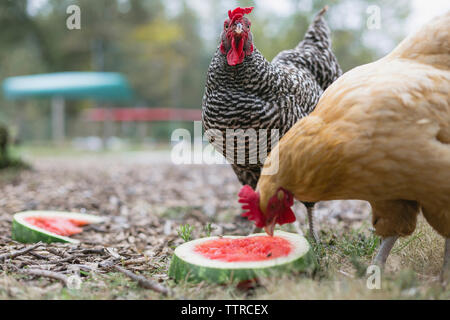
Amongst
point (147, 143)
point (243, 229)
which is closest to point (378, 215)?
point (243, 229)

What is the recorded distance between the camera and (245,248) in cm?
211

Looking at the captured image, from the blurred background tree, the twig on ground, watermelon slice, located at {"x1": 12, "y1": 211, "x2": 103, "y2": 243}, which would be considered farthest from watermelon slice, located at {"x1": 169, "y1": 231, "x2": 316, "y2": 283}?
the blurred background tree

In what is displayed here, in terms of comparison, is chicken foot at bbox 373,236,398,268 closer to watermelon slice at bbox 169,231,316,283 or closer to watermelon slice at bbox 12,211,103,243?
A: watermelon slice at bbox 169,231,316,283

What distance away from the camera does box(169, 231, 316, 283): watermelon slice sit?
1.77 meters

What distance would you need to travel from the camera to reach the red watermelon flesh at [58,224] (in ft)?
9.77

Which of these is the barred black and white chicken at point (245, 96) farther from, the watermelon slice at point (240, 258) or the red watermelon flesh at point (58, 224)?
the red watermelon flesh at point (58, 224)

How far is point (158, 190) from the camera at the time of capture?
18.1 ft

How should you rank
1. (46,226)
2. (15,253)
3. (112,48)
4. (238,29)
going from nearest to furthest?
(15,253) → (238,29) → (46,226) → (112,48)

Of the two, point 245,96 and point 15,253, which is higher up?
point 245,96

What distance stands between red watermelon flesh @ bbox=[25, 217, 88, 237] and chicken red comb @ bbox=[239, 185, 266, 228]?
185cm

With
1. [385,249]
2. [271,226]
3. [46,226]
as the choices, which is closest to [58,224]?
[46,226]

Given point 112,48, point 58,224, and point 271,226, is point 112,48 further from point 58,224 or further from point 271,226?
point 271,226

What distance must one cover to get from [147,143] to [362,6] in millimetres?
12276

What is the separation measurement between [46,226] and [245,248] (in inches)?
70.6
